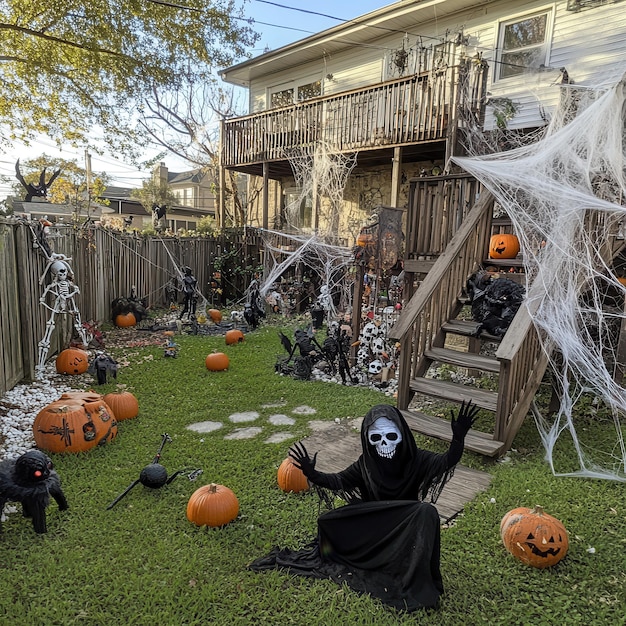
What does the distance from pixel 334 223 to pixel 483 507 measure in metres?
8.59

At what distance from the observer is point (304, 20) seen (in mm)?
9594

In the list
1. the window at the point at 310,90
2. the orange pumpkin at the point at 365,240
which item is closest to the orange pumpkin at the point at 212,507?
the orange pumpkin at the point at 365,240

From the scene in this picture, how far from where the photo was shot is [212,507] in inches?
109

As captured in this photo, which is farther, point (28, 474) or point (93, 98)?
point (93, 98)

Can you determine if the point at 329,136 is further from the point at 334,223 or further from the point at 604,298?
the point at 604,298

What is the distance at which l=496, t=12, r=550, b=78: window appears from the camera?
9102 mm

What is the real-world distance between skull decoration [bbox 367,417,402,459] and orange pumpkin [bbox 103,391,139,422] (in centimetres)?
314

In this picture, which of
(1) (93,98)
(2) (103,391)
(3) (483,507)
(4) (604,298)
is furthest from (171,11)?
(3) (483,507)

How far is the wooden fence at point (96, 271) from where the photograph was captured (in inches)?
191

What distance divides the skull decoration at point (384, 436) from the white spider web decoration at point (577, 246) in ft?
6.62

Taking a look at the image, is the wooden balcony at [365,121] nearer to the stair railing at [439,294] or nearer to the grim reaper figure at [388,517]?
the stair railing at [439,294]

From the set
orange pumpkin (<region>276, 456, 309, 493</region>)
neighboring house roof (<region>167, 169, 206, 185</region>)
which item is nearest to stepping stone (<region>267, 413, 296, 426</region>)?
orange pumpkin (<region>276, 456, 309, 493</region>)

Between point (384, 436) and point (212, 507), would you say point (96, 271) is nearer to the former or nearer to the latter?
point (212, 507)

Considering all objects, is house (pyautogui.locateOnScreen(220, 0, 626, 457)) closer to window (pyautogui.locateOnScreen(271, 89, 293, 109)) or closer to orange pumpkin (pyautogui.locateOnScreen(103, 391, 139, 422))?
window (pyautogui.locateOnScreen(271, 89, 293, 109))
